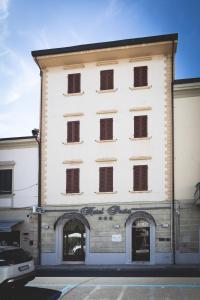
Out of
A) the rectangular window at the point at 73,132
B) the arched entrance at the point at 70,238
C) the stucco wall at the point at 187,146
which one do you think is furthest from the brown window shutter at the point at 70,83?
the arched entrance at the point at 70,238

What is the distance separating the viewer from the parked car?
38.0ft

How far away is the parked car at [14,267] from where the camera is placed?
38.0 feet

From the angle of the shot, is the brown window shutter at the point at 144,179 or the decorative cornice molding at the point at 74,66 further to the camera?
the decorative cornice molding at the point at 74,66

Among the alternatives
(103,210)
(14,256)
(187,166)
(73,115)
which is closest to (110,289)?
(14,256)

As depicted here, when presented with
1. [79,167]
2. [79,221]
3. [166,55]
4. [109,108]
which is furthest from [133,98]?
[79,221]

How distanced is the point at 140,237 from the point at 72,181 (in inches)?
211

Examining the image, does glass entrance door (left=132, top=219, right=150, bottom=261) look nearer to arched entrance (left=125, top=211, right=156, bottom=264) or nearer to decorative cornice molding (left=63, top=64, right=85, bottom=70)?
arched entrance (left=125, top=211, right=156, bottom=264)

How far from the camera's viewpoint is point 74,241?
2617 centimetres

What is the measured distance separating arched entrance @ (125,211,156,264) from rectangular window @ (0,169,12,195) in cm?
803

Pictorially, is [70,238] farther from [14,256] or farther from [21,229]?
[14,256]

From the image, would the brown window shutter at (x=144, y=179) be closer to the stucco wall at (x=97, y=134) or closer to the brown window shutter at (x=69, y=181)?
the stucco wall at (x=97, y=134)

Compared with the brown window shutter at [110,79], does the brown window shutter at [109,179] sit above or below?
below

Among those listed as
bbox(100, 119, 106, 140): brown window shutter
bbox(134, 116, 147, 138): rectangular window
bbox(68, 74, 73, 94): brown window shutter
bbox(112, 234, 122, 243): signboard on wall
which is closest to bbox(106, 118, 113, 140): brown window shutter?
Result: bbox(100, 119, 106, 140): brown window shutter

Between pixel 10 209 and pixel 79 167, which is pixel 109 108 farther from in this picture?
pixel 10 209
